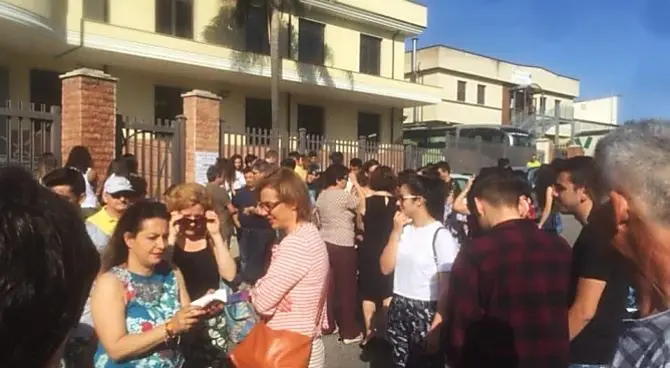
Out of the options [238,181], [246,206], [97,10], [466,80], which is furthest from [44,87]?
[466,80]

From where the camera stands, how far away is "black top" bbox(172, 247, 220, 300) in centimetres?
446

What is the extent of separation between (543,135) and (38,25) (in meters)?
32.5

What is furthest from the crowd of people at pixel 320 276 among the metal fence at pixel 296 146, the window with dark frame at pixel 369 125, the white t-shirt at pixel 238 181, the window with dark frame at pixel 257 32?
the window with dark frame at pixel 369 125

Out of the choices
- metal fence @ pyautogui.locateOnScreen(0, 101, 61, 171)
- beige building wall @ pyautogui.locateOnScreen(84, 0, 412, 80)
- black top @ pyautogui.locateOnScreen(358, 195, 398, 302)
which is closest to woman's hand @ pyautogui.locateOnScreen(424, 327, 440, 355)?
black top @ pyautogui.locateOnScreen(358, 195, 398, 302)

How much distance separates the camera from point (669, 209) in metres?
1.82

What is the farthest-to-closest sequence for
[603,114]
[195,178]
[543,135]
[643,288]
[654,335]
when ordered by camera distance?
[603,114], [543,135], [195,178], [643,288], [654,335]

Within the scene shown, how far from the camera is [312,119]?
2677 cm

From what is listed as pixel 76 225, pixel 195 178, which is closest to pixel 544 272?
pixel 76 225

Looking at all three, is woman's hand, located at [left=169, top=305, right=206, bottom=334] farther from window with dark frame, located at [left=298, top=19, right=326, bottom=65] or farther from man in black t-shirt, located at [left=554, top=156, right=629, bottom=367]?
window with dark frame, located at [left=298, top=19, right=326, bottom=65]

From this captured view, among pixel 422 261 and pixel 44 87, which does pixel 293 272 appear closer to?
pixel 422 261

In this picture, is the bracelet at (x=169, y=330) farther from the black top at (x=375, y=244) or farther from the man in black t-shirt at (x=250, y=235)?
the man in black t-shirt at (x=250, y=235)

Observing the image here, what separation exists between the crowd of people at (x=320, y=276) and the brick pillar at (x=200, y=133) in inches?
249

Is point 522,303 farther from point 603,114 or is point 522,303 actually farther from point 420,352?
point 603,114

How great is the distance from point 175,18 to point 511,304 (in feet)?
66.2
